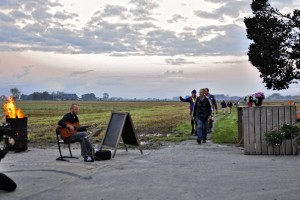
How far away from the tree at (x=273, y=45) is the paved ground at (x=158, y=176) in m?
15.3

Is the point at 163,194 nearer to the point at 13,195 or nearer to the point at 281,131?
the point at 13,195

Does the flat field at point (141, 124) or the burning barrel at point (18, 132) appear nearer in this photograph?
the burning barrel at point (18, 132)

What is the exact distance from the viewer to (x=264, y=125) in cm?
1291

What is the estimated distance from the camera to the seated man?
11.8m

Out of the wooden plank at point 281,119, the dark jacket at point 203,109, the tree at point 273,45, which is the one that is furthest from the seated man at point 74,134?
the tree at point 273,45

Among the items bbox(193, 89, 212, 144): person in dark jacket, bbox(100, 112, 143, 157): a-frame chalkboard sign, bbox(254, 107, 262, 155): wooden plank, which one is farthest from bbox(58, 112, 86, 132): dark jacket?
bbox(193, 89, 212, 144): person in dark jacket

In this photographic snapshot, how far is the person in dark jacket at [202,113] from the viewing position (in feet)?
54.2

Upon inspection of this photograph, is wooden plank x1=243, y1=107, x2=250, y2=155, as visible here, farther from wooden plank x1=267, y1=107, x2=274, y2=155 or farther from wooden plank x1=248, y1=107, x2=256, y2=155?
wooden plank x1=267, y1=107, x2=274, y2=155

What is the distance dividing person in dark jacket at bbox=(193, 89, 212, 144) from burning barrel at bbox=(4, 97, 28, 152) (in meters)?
6.29

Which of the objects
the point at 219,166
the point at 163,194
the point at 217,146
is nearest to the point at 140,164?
the point at 219,166

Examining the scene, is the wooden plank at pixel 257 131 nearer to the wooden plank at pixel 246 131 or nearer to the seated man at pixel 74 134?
the wooden plank at pixel 246 131

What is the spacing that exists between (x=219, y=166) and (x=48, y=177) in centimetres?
400

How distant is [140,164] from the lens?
11211 millimetres

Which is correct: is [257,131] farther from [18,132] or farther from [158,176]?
[18,132]
